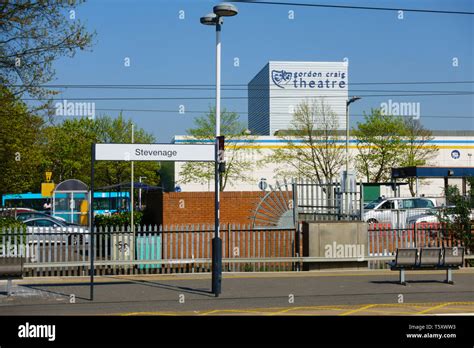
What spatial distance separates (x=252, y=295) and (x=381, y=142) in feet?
134

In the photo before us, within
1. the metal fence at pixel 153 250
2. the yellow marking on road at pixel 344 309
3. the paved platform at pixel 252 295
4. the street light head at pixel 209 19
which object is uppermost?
the street light head at pixel 209 19

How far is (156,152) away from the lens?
584 inches

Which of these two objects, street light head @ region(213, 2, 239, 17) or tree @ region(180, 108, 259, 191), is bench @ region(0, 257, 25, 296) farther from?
tree @ region(180, 108, 259, 191)

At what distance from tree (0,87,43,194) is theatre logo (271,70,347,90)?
7668cm

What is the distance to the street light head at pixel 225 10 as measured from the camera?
14344 millimetres

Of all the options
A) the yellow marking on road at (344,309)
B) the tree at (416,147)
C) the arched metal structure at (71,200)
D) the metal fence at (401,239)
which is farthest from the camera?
the tree at (416,147)

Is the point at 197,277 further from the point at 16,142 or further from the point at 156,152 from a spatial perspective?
the point at 16,142

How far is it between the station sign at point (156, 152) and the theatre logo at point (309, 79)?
9809 centimetres

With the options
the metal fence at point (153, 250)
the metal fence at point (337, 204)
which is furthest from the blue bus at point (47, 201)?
the metal fence at point (153, 250)

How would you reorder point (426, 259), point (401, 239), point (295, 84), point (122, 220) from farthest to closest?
1. point (295, 84)
2. point (122, 220)
3. point (401, 239)
4. point (426, 259)

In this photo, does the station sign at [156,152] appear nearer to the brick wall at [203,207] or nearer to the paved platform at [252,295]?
the paved platform at [252,295]

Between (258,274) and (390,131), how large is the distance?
3726cm

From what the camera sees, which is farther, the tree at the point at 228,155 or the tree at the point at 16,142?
the tree at the point at 228,155
